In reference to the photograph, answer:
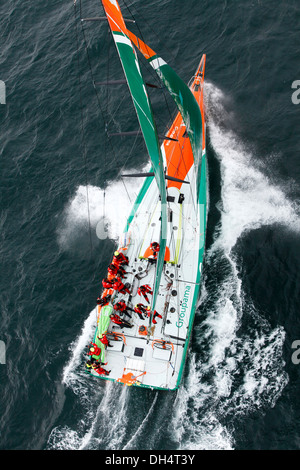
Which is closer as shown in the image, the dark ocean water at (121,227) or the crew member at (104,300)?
the dark ocean water at (121,227)

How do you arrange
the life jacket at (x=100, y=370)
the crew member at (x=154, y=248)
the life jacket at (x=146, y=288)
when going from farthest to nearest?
the crew member at (x=154, y=248)
the life jacket at (x=146, y=288)
the life jacket at (x=100, y=370)

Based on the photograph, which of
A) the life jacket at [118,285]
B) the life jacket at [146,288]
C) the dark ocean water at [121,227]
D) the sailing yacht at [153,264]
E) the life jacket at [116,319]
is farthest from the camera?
the life jacket at [118,285]

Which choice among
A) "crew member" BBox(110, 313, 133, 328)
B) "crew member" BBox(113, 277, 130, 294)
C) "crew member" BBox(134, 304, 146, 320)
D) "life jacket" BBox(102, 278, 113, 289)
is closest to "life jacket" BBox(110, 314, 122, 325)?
"crew member" BBox(110, 313, 133, 328)

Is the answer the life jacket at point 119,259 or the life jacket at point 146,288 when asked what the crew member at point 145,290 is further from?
the life jacket at point 119,259

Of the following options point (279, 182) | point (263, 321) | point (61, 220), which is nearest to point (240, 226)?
point (279, 182)

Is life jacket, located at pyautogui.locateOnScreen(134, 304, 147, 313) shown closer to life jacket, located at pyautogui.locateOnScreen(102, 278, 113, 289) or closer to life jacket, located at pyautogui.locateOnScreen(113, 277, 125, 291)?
life jacket, located at pyautogui.locateOnScreen(113, 277, 125, 291)

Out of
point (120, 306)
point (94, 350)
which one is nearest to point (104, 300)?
point (120, 306)

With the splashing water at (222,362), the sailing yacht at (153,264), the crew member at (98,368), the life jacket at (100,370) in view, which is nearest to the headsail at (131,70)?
the sailing yacht at (153,264)
